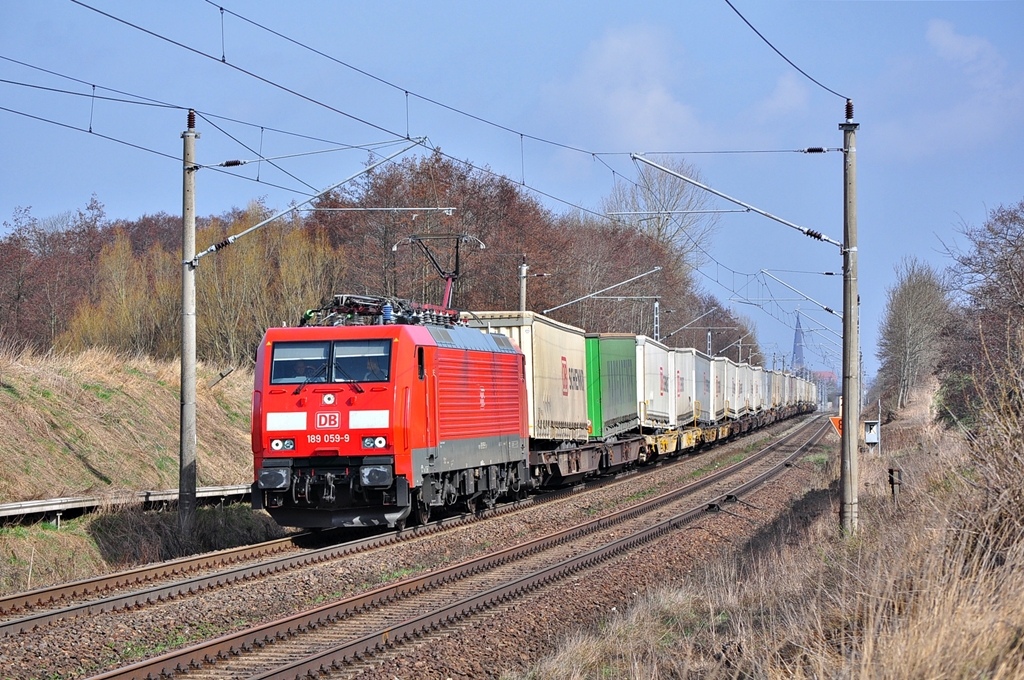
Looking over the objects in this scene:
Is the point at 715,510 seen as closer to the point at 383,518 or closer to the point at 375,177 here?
the point at 383,518

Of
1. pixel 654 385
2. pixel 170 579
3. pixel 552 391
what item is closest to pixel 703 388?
pixel 654 385

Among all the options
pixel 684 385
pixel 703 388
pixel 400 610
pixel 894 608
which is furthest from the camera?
pixel 703 388

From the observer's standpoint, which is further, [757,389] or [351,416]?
[757,389]

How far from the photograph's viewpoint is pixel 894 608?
6625 mm

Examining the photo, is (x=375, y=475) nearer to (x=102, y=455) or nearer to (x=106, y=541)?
(x=106, y=541)

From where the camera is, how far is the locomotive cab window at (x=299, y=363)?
15.0 m

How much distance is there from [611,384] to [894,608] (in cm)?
2080

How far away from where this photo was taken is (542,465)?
73.7ft

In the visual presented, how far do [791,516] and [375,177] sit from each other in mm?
28856

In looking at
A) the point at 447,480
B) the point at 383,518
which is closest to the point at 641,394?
the point at 447,480

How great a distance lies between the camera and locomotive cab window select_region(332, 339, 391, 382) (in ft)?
49.0

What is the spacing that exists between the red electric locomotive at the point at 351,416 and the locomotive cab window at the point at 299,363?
0.05 ft

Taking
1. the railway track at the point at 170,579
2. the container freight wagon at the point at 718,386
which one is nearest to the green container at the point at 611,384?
the railway track at the point at 170,579

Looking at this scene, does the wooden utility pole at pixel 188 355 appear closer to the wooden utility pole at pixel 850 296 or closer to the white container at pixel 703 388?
the wooden utility pole at pixel 850 296
